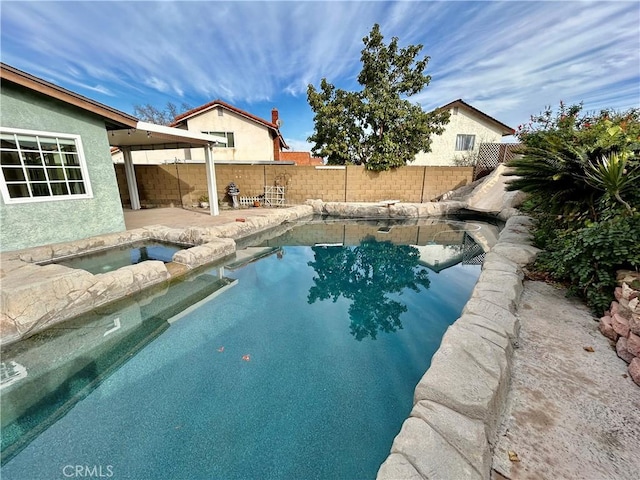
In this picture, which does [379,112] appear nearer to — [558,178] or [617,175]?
[558,178]

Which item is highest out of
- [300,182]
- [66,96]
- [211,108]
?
[211,108]

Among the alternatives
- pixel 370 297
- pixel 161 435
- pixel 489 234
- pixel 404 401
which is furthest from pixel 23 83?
pixel 489 234

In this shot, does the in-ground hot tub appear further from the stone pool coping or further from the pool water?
the stone pool coping

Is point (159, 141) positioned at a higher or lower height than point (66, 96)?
lower

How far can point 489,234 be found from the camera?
8148mm

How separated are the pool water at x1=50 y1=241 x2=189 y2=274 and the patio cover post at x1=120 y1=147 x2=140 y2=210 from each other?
4965 millimetres

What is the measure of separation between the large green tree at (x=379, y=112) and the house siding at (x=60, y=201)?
874 cm

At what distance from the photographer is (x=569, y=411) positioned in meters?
1.73

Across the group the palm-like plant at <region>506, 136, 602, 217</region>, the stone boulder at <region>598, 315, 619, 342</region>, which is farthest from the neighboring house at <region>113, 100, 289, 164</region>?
the stone boulder at <region>598, 315, 619, 342</region>

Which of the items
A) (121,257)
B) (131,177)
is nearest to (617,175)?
(121,257)

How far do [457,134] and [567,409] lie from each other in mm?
17172

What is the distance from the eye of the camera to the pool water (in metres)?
5.04

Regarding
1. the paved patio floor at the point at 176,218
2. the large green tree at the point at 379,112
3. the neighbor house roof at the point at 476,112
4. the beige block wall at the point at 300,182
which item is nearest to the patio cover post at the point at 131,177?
the paved patio floor at the point at 176,218

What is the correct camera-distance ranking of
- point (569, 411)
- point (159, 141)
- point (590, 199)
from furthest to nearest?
point (159, 141) < point (590, 199) < point (569, 411)
